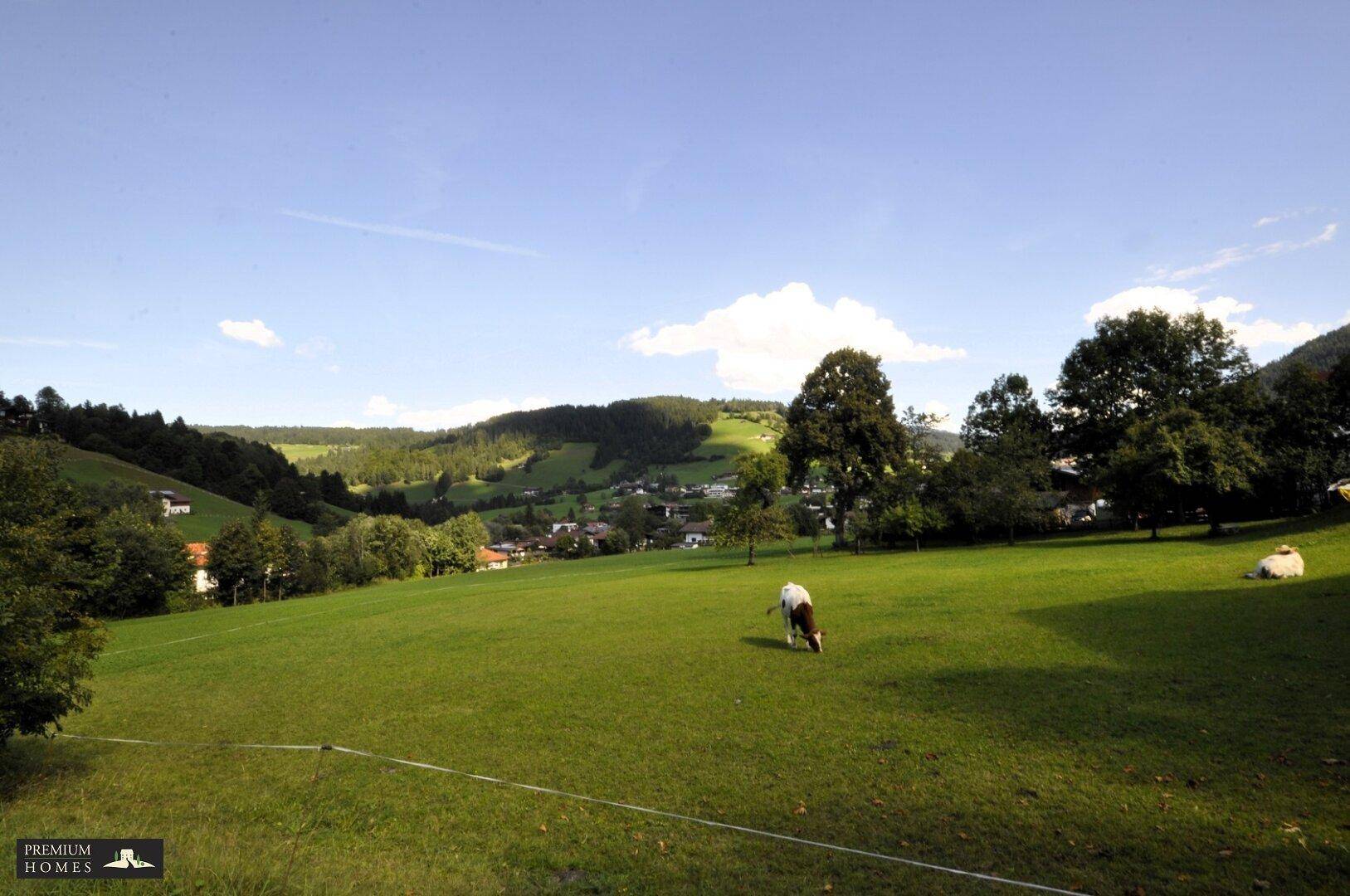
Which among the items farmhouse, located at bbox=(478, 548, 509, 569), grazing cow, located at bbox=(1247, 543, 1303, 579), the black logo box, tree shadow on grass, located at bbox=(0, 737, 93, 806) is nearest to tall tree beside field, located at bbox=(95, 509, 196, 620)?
farmhouse, located at bbox=(478, 548, 509, 569)

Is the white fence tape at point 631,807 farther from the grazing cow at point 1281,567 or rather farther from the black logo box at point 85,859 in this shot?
the grazing cow at point 1281,567

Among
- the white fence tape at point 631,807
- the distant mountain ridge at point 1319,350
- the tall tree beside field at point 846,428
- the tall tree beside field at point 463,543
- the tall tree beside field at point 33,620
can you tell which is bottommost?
the tall tree beside field at point 463,543

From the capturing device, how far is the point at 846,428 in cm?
4866

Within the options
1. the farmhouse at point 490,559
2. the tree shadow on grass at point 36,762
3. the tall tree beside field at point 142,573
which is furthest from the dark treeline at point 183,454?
the tree shadow on grass at point 36,762

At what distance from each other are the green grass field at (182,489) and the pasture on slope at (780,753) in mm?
95593

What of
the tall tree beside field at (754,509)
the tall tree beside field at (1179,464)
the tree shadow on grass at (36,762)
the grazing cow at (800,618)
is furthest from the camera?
the tall tree beside field at (754,509)

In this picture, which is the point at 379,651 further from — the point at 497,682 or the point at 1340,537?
the point at 1340,537

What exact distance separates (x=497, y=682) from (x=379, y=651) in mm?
8502

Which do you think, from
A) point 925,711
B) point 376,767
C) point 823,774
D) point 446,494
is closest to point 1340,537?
point 925,711

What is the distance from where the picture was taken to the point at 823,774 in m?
9.02

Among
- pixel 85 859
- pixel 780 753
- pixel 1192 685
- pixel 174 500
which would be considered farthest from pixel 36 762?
pixel 174 500

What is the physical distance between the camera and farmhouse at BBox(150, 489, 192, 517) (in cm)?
10494

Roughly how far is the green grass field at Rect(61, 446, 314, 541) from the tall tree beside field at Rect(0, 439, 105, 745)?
9875 cm

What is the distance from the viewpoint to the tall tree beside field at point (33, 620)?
33.0 ft
